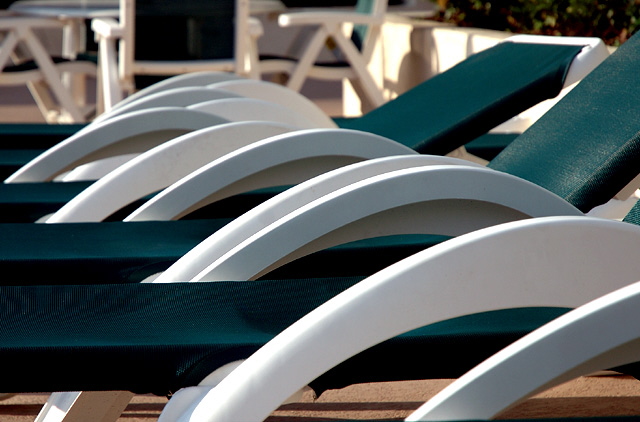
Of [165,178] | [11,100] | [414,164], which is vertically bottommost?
[11,100]

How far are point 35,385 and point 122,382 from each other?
0.36 feet

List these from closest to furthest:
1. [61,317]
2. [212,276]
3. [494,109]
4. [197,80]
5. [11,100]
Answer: [61,317], [212,276], [494,109], [197,80], [11,100]

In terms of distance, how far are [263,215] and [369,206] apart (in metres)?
0.21

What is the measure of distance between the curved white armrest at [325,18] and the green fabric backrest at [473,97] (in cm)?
199

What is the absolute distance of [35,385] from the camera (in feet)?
3.86

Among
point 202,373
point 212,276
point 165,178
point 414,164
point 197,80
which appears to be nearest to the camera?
point 202,373

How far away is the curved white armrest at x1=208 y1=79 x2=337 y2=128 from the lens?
3533 mm

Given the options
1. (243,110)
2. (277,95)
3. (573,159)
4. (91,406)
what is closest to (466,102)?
(243,110)

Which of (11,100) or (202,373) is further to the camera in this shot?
(11,100)

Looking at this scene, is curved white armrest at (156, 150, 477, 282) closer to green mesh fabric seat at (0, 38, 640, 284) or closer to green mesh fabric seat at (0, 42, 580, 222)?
green mesh fabric seat at (0, 38, 640, 284)

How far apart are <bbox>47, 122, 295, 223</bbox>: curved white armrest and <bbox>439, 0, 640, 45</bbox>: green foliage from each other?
9.66 ft

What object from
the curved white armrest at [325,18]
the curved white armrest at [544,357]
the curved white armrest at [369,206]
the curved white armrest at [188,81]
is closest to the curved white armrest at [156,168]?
the curved white armrest at [369,206]

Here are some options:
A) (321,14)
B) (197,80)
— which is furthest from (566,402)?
(321,14)

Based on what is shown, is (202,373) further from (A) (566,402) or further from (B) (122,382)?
(A) (566,402)
